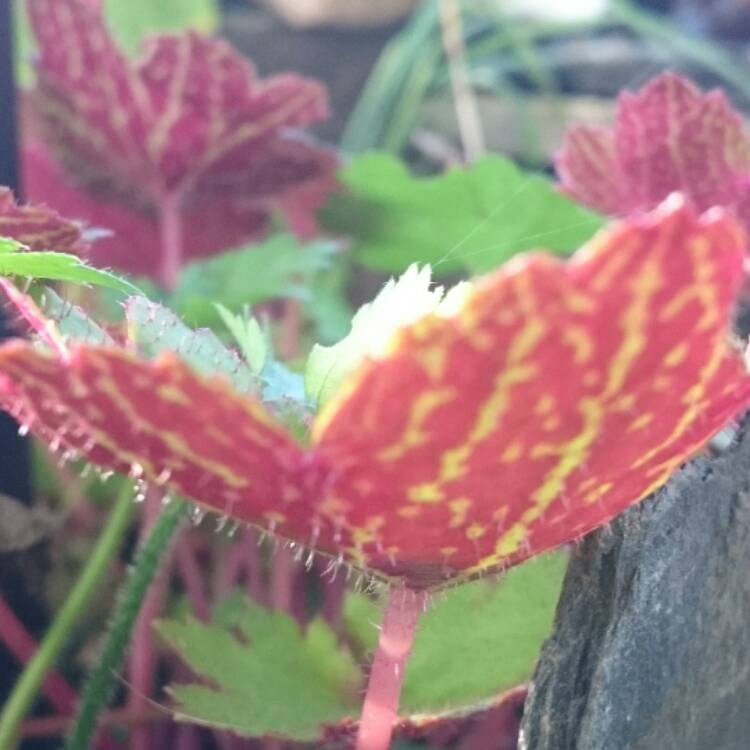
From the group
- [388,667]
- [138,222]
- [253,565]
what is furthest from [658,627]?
[138,222]

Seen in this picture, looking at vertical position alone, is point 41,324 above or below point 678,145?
below

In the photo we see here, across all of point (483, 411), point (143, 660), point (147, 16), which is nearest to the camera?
point (483, 411)

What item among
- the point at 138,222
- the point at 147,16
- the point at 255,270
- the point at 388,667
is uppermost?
the point at 147,16

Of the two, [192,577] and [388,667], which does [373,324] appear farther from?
[192,577]

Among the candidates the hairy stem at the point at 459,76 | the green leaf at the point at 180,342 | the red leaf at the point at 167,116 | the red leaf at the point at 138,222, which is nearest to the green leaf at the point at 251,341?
the green leaf at the point at 180,342

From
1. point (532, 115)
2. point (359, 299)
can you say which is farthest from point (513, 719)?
point (532, 115)
